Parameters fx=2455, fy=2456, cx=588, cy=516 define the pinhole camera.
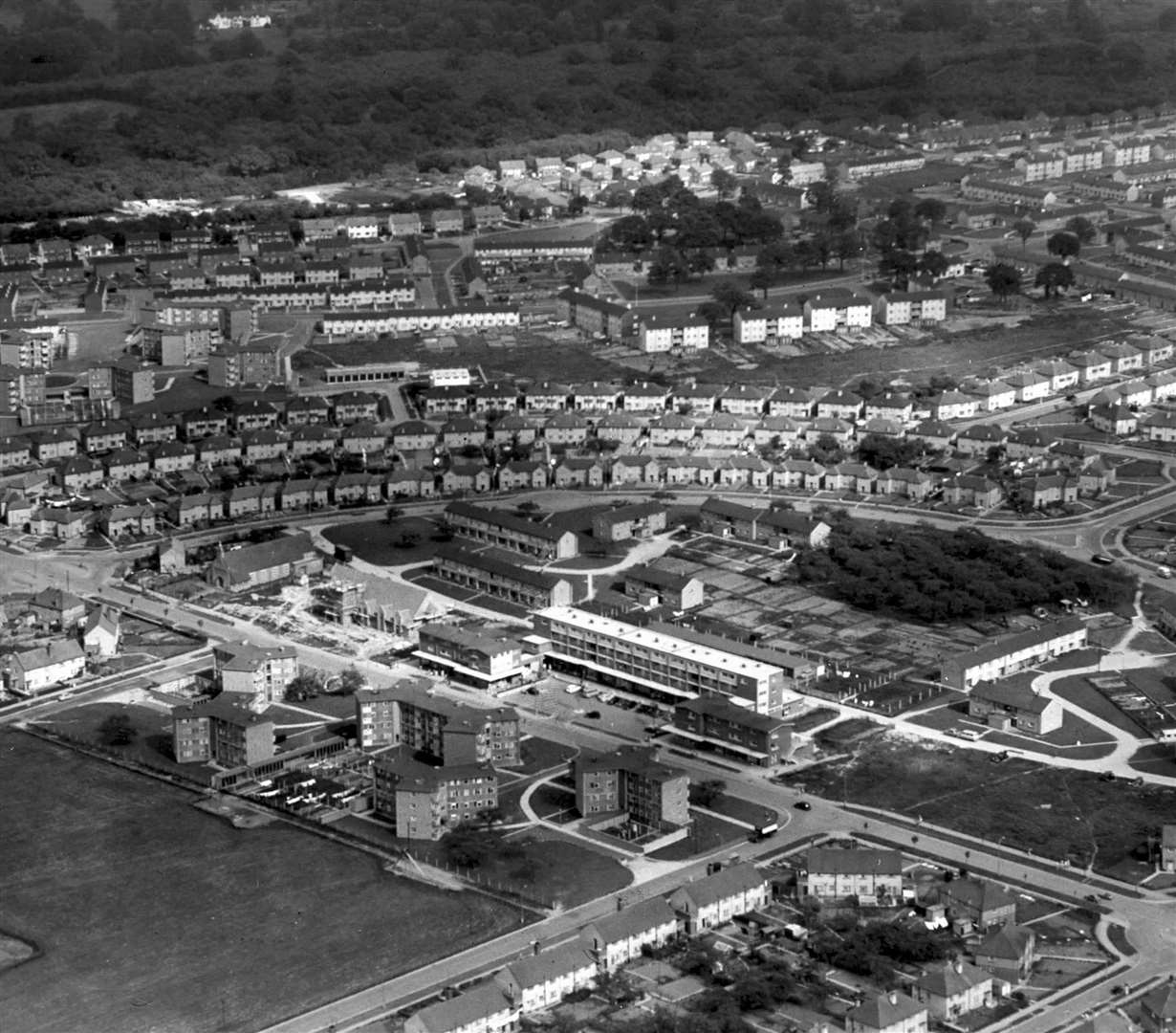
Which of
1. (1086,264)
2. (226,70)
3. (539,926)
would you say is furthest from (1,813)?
(226,70)

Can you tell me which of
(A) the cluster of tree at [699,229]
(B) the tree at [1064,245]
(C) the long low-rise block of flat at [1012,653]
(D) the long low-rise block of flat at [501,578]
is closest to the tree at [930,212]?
(A) the cluster of tree at [699,229]

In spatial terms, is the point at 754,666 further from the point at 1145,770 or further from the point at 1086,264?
the point at 1086,264

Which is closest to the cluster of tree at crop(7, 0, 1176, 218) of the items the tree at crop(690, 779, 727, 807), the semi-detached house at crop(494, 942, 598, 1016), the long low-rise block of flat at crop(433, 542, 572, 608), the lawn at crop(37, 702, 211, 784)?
the long low-rise block of flat at crop(433, 542, 572, 608)

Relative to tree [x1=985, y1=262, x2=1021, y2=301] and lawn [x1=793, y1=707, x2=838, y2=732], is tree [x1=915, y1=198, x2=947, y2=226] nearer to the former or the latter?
tree [x1=985, y1=262, x2=1021, y2=301]

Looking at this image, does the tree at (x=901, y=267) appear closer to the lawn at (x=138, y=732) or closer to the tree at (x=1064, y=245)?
the tree at (x=1064, y=245)

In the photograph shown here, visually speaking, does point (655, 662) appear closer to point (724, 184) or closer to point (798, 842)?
point (798, 842)
